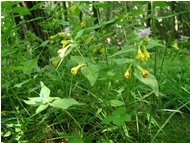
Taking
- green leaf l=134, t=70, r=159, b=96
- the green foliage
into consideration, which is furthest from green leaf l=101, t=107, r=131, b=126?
green leaf l=134, t=70, r=159, b=96

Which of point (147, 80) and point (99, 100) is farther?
point (99, 100)

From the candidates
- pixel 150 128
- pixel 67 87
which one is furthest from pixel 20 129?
pixel 150 128

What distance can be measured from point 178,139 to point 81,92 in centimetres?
48

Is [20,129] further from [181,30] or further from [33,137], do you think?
[181,30]

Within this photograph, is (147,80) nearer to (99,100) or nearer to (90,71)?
(90,71)

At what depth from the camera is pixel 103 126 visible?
115cm

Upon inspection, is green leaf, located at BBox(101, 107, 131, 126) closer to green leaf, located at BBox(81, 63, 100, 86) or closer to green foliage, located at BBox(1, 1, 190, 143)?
green foliage, located at BBox(1, 1, 190, 143)

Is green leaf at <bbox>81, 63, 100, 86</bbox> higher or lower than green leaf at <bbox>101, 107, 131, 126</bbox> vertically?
higher

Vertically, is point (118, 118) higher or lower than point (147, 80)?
lower

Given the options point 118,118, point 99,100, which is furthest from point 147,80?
point 99,100

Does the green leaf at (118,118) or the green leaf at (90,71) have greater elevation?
the green leaf at (90,71)

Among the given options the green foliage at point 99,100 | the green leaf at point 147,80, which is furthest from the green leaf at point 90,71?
the green leaf at point 147,80

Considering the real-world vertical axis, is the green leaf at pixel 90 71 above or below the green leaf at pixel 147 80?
above

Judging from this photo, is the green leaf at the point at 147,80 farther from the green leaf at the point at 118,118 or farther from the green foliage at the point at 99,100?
the green leaf at the point at 118,118
